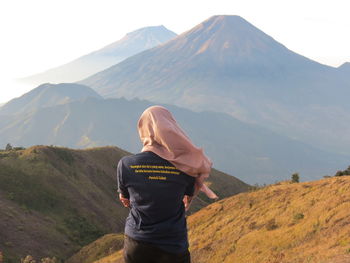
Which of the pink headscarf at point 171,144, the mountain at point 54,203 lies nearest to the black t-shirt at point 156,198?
the pink headscarf at point 171,144

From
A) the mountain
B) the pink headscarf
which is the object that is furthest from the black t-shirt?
the mountain

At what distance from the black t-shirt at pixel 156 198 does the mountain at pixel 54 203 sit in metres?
22.3

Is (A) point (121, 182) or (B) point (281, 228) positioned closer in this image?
(A) point (121, 182)

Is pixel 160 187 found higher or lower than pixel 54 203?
higher

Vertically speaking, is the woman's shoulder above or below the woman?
above

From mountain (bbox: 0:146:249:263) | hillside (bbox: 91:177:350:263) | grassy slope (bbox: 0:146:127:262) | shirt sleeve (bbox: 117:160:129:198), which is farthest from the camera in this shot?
grassy slope (bbox: 0:146:127:262)

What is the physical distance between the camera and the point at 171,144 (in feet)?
15.3

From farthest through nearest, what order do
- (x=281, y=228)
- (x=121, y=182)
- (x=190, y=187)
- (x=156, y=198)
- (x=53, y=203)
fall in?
(x=53, y=203), (x=281, y=228), (x=190, y=187), (x=121, y=182), (x=156, y=198)

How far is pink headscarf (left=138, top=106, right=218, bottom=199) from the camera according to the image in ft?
15.3

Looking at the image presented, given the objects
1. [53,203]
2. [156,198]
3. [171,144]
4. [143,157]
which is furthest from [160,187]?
[53,203]

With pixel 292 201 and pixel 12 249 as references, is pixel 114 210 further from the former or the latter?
pixel 292 201

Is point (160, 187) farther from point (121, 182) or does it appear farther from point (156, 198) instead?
point (121, 182)

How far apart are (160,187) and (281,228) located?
1154cm

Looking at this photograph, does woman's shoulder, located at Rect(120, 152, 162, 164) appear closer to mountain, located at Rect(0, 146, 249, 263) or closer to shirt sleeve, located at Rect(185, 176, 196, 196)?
shirt sleeve, located at Rect(185, 176, 196, 196)
